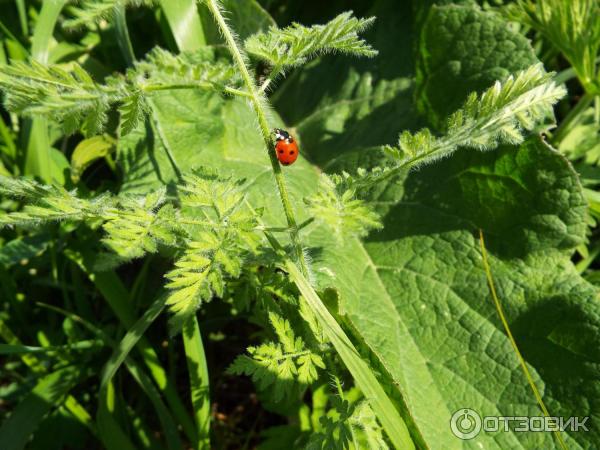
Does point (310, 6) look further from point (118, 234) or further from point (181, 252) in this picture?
point (118, 234)

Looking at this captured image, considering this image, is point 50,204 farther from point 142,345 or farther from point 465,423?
point 465,423

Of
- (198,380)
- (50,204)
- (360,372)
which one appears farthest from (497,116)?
(198,380)

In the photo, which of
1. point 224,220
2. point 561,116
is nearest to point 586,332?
point 224,220

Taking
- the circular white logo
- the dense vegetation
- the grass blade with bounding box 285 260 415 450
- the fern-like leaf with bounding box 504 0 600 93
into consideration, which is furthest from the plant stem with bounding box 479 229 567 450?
the fern-like leaf with bounding box 504 0 600 93

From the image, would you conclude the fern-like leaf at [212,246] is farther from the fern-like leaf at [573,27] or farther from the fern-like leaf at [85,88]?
the fern-like leaf at [573,27]

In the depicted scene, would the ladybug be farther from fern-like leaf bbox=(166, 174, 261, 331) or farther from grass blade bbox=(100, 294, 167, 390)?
grass blade bbox=(100, 294, 167, 390)

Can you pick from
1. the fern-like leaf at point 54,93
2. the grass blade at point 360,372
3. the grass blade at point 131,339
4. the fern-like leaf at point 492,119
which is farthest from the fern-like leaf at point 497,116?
the grass blade at point 131,339
